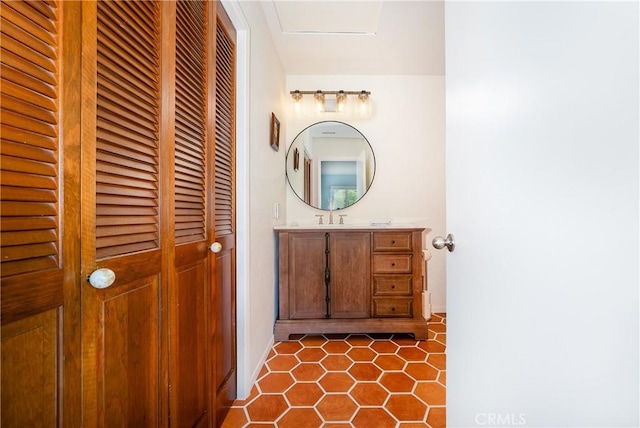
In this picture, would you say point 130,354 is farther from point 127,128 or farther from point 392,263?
point 392,263

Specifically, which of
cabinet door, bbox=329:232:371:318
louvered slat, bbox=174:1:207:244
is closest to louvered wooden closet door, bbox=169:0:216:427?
louvered slat, bbox=174:1:207:244

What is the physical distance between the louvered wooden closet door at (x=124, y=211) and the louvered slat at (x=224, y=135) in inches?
17.4

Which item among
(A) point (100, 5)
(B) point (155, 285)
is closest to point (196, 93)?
(A) point (100, 5)

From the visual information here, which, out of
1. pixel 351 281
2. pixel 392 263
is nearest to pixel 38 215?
pixel 351 281

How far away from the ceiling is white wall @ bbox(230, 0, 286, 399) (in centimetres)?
19

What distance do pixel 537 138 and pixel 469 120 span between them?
0.93 ft

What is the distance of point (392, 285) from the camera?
2.32 m

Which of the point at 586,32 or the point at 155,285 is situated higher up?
the point at 586,32

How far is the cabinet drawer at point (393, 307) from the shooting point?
2320mm

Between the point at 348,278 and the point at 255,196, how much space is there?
3.43 ft

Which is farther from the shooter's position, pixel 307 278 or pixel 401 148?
pixel 401 148

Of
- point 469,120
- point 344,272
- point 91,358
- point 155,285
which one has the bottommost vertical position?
point 344,272

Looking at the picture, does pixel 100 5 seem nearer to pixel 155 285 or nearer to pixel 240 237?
pixel 155 285

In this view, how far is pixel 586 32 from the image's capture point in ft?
1.46
